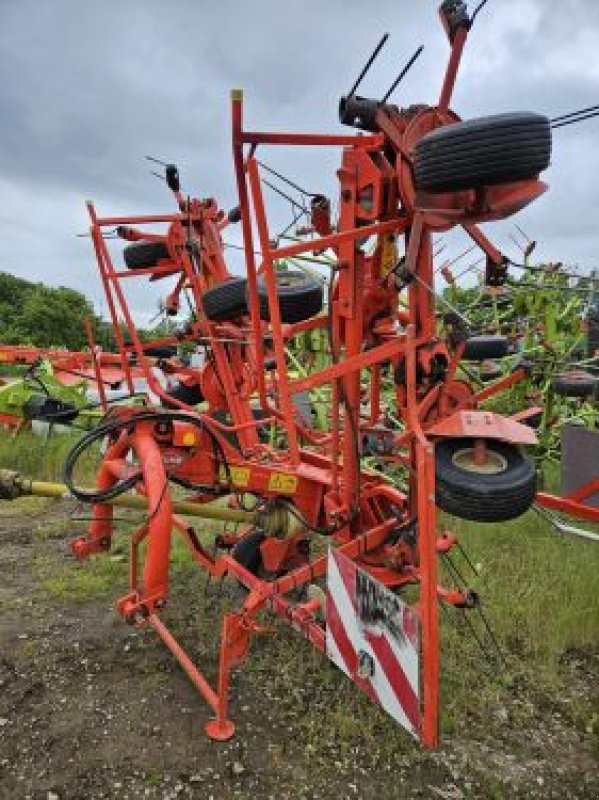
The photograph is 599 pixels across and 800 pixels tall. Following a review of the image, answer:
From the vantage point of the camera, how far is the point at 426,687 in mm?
2229

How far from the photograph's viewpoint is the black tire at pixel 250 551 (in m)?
4.35

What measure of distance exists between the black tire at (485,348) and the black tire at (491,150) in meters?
1.84

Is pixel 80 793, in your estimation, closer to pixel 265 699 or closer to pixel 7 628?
pixel 265 699

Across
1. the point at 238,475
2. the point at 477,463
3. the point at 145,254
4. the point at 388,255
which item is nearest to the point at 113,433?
the point at 238,475

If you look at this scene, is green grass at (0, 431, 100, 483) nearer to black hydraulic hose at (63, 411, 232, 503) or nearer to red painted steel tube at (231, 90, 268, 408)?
black hydraulic hose at (63, 411, 232, 503)

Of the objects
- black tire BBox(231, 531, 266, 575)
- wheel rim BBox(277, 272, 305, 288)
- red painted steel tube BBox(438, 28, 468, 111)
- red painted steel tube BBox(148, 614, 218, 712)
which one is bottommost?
red painted steel tube BBox(148, 614, 218, 712)

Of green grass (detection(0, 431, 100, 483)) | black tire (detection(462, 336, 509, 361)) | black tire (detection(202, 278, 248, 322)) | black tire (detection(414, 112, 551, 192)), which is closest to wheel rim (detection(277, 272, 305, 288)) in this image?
black tire (detection(202, 278, 248, 322))

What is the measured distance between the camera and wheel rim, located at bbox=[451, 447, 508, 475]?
2.74m

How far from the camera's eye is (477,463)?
277cm

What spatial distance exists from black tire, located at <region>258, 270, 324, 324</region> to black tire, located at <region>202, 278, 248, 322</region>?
0.19 metres

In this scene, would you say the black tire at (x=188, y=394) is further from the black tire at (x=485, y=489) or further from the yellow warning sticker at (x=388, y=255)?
the black tire at (x=485, y=489)

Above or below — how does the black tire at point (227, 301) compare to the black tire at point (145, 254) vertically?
below

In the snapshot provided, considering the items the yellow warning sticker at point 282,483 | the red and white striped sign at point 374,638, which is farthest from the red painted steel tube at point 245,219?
the red and white striped sign at point 374,638

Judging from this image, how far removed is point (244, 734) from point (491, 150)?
276 centimetres
